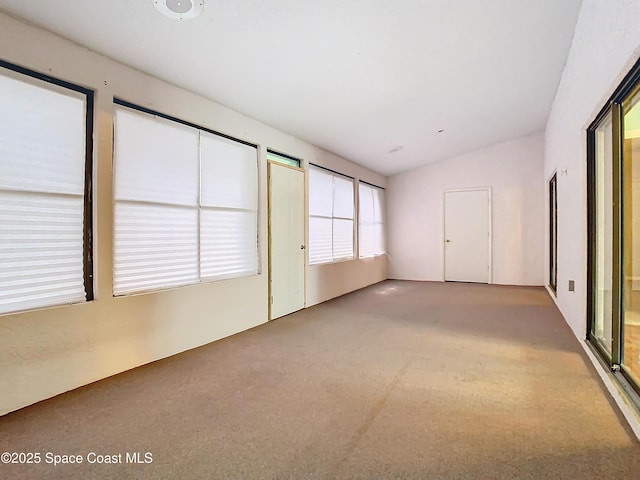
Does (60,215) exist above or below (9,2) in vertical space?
below

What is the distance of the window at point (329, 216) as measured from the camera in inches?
226

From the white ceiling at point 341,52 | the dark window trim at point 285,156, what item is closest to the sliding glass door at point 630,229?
the white ceiling at point 341,52

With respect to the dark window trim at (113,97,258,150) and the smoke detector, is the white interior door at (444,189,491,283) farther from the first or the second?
the smoke detector

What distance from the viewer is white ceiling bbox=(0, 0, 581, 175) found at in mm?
2512

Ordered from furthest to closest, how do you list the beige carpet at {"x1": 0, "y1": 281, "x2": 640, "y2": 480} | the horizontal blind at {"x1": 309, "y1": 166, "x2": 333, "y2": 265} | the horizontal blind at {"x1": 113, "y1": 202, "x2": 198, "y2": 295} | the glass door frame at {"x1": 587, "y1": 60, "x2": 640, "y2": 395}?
the horizontal blind at {"x1": 309, "y1": 166, "x2": 333, "y2": 265}, the horizontal blind at {"x1": 113, "y1": 202, "x2": 198, "y2": 295}, the glass door frame at {"x1": 587, "y1": 60, "x2": 640, "y2": 395}, the beige carpet at {"x1": 0, "y1": 281, "x2": 640, "y2": 480}

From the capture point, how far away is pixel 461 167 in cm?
826

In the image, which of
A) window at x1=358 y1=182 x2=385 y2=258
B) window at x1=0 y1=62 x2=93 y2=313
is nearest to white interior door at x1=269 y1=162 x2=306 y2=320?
window at x1=0 y1=62 x2=93 y2=313

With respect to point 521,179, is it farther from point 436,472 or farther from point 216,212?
point 436,472

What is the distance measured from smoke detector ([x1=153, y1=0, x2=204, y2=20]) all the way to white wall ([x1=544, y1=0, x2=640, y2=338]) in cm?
253

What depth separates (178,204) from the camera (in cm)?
345

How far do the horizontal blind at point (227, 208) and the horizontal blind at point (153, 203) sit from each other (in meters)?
0.13

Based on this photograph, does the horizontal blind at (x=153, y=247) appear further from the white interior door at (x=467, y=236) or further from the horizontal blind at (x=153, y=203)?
the white interior door at (x=467, y=236)

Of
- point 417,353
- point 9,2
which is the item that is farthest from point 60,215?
point 417,353

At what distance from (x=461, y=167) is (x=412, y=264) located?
2.47 meters
